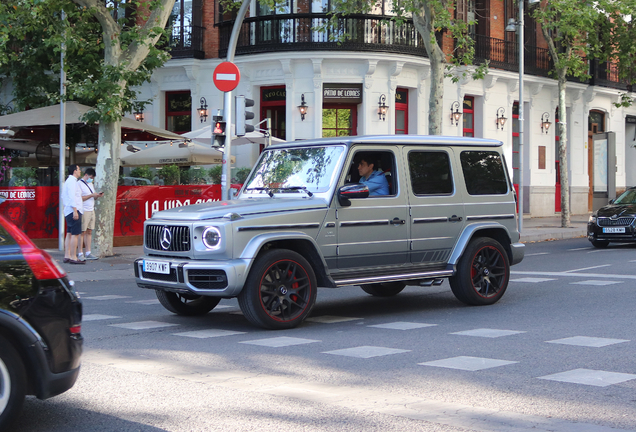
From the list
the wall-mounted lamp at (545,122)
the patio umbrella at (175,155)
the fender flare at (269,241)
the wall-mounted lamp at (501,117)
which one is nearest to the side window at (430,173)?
the fender flare at (269,241)

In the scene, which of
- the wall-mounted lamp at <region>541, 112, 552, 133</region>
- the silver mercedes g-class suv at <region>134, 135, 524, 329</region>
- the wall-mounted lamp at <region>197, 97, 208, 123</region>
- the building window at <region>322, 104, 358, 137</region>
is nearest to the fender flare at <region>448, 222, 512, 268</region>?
the silver mercedes g-class suv at <region>134, 135, 524, 329</region>

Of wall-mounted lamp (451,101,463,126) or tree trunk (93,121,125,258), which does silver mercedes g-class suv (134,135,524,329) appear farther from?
wall-mounted lamp (451,101,463,126)

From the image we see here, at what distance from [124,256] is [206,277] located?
10389 millimetres

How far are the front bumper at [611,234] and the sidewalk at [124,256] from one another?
3752 mm

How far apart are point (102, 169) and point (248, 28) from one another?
427 inches

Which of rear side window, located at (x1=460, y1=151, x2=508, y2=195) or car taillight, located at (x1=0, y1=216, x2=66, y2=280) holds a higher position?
rear side window, located at (x1=460, y1=151, x2=508, y2=195)

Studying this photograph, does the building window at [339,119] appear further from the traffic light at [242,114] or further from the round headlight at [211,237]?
the round headlight at [211,237]

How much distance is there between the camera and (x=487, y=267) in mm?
10047

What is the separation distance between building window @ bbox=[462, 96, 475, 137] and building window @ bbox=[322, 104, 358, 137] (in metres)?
5.57

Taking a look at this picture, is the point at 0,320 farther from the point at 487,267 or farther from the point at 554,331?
the point at 487,267

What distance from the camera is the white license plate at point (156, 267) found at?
8.27 meters

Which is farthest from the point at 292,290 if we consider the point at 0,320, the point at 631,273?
the point at 631,273

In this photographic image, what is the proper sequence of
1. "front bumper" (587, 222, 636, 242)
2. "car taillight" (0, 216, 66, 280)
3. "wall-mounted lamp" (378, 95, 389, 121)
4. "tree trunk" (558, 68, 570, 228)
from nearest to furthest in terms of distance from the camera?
1. "car taillight" (0, 216, 66, 280)
2. "front bumper" (587, 222, 636, 242)
3. "wall-mounted lamp" (378, 95, 389, 121)
4. "tree trunk" (558, 68, 570, 228)

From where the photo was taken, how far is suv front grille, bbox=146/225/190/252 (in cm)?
820
